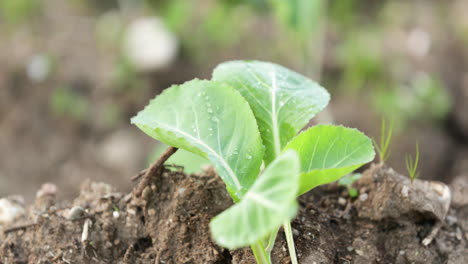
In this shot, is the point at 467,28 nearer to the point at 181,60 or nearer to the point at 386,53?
the point at 386,53

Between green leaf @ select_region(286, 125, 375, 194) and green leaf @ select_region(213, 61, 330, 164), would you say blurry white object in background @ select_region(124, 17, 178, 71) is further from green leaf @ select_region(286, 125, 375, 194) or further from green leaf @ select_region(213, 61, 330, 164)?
green leaf @ select_region(286, 125, 375, 194)

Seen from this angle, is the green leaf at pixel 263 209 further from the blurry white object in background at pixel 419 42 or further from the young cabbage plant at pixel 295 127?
the blurry white object in background at pixel 419 42

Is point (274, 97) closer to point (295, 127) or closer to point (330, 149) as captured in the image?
point (295, 127)

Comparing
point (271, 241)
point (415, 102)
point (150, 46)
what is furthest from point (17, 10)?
point (271, 241)

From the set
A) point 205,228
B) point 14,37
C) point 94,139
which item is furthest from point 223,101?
point 14,37

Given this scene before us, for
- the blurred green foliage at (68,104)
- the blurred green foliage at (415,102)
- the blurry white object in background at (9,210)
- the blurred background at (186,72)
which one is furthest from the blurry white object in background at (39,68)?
the blurry white object in background at (9,210)

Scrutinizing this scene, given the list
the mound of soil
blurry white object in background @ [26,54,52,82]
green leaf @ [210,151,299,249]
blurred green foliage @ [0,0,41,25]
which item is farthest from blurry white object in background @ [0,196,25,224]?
blurred green foliage @ [0,0,41,25]
